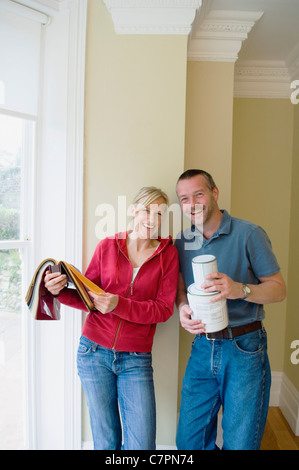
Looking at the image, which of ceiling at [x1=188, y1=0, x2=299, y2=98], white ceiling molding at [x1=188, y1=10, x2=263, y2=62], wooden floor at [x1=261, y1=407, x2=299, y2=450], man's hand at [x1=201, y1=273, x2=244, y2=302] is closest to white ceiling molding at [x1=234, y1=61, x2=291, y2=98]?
ceiling at [x1=188, y1=0, x2=299, y2=98]

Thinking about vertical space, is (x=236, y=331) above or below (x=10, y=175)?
below

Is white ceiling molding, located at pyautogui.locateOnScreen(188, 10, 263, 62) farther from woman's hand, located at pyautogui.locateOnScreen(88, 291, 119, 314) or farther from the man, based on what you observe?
woman's hand, located at pyautogui.locateOnScreen(88, 291, 119, 314)

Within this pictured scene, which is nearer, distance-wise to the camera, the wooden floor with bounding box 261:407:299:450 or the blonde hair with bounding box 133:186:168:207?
the blonde hair with bounding box 133:186:168:207

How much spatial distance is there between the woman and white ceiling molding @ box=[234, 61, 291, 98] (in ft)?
4.59

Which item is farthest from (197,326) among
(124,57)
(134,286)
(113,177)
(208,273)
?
(124,57)

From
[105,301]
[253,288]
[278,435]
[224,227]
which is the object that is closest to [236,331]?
[253,288]

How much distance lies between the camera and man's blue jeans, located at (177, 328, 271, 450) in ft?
3.84

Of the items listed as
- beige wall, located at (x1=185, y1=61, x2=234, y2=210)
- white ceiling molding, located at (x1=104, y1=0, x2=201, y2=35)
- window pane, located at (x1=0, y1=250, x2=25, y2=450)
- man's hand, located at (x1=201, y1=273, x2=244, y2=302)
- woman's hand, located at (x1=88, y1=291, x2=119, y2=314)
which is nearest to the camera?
man's hand, located at (x1=201, y1=273, x2=244, y2=302)

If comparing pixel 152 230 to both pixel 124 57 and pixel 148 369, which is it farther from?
pixel 124 57

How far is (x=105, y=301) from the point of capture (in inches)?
43.0

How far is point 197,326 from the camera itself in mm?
1033

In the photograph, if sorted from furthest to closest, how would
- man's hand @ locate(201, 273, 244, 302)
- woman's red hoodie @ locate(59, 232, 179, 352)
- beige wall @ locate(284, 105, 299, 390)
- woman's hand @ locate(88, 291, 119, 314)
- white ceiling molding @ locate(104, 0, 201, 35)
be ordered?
1. beige wall @ locate(284, 105, 299, 390)
2. white ceiling molding @ locate(104, 0, 201, 35)
3. woman's red hoodie @ locate(59, 232, 179, 352)
4. woman's hand @ locate(88, 291, 119, 314)
5. man's hand @ locate(201, 273, 244, 302)

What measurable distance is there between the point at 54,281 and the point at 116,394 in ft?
1.91

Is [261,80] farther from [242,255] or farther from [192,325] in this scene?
[192,325]
